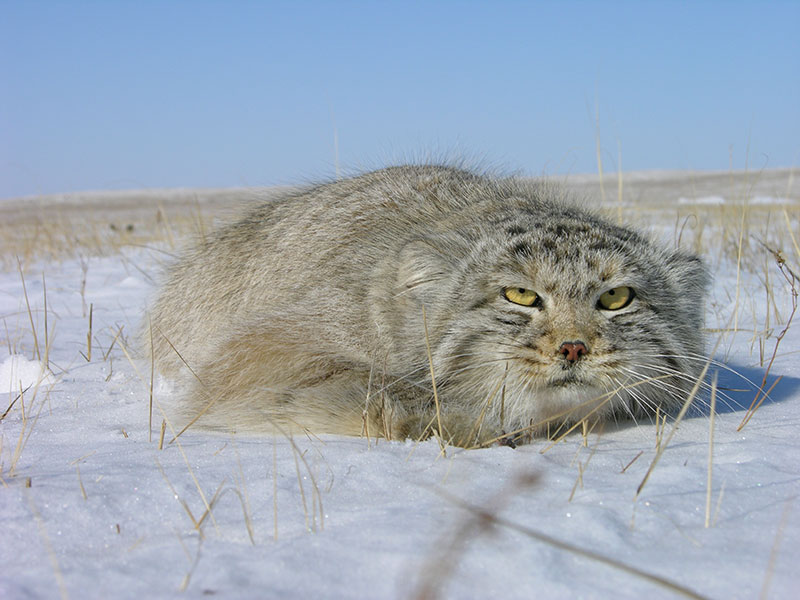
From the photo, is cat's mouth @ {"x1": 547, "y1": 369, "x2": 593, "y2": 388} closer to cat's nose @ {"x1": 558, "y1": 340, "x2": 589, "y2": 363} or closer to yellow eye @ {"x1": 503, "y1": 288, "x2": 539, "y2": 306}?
cat's nose @ {"x1": 558, "y1": 340, "x2": 589, "y2": 363}

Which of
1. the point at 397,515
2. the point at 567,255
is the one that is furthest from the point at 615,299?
the point at 397,515

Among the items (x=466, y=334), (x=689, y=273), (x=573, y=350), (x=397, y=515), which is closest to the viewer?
(x=397, y=515)

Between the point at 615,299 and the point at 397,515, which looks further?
the point at 615,299

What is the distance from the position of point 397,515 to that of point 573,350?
121 cm

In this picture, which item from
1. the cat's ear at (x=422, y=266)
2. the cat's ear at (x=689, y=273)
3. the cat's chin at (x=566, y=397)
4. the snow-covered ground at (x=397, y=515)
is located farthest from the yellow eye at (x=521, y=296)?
the cat's ear at (x=689, y=273)

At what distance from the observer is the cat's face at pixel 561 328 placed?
3031 millimetres

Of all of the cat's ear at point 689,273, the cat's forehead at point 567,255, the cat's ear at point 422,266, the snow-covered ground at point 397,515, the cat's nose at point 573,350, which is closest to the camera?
the snow-covered ground at point 397,515

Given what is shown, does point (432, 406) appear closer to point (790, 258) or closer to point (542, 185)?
point (542, 185)

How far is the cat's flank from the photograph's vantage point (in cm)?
307

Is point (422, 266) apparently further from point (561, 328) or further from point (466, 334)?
point (561, 328)

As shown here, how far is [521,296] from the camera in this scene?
3250mm

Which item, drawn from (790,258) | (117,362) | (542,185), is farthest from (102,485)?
(790,258)

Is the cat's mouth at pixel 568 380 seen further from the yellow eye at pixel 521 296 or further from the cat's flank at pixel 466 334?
the yellow eye at pixel 521 296

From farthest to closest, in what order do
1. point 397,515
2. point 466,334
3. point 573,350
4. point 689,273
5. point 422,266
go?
1. point 689,273
2. point 422,266
3. point 466,334
4. point 573,350
5. point 397,515
